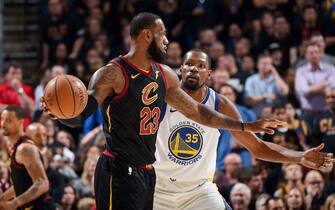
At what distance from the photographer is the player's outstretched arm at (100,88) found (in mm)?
5777

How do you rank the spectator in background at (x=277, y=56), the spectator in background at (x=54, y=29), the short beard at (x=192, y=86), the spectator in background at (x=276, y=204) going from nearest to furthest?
the short beard at (x=192, y=86)
the spectator in background at (x=276, y=204)
the spectator in background at (x=277, y=56)
the spectator in background at (x=54, y=29)

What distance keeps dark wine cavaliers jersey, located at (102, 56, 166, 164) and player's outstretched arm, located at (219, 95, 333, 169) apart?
110cm

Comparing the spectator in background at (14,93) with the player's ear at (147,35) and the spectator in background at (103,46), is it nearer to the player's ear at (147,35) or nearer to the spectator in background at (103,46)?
the spectator in background at (103,46)

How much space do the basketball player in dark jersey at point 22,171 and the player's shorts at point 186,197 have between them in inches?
49.5

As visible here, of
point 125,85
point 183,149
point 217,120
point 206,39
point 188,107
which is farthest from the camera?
point 206,39

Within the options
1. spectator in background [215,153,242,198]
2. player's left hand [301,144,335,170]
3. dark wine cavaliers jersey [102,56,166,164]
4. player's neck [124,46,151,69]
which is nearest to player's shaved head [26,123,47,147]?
spectator in background [215,153,242,198]

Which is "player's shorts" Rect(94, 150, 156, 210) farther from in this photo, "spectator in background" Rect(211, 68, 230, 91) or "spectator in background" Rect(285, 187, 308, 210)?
"spectator in background" Rect(211, 68, 230, 91)

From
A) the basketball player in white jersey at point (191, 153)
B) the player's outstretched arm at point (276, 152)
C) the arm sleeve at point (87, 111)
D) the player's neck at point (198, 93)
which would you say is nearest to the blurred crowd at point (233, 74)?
the player's neck at point (198, 93)

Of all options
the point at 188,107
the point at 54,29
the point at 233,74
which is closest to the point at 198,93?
the point at 188,107

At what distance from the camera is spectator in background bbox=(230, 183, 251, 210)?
385 inches

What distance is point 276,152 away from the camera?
6766 mm

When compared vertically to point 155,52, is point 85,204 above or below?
below

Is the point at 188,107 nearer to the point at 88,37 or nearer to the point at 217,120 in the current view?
the point at 217,120

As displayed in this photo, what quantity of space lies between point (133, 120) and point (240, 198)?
4.03 metres
